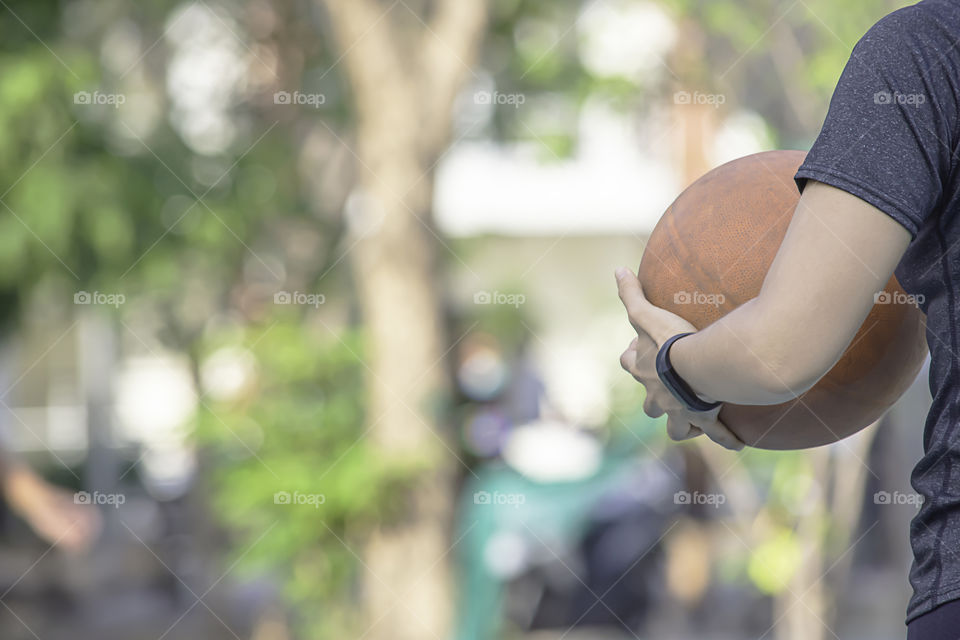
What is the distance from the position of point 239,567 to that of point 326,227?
3088mm

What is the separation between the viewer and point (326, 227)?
7.80m

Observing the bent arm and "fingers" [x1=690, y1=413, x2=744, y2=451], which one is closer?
the bent arm

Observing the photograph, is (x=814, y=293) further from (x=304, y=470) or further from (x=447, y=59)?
(x=447, y=59)

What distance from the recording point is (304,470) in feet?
17.4

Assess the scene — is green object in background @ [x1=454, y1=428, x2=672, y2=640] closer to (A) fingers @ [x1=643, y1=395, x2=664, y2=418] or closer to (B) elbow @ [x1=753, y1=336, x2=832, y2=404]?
(A) fingers @ [x1=643, y1=395, x2=664, y2=418]

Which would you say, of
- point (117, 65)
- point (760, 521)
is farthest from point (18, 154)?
point (760, 521)
